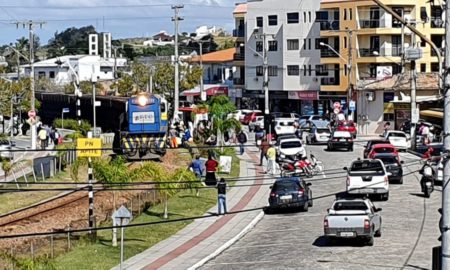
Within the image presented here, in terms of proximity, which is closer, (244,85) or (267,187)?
(267,187)

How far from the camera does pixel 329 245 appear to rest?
31.8 m

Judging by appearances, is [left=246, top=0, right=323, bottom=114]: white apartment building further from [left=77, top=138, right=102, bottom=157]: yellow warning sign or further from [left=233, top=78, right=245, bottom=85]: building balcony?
[left=77, top=138, right=102, bottom=157]: yellow warning sign

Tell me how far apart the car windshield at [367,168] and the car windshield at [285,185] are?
300 cm

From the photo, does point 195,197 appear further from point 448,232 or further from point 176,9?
point 176,9

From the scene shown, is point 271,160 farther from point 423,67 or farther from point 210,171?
point 423,67

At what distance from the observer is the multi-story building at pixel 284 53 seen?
9831 centimetres

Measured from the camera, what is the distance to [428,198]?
42500 mm

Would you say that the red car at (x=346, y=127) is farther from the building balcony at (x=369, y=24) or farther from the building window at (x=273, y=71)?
the building window at (x=273, y=71)

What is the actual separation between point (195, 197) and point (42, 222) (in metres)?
8.69

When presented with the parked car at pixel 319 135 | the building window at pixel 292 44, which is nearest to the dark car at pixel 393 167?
the parked car at pixel 319 135

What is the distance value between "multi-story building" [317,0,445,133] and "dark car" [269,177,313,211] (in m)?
43.8

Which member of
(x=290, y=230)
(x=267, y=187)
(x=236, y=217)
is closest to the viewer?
(x=290, y=230)

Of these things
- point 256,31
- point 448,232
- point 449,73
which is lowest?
point 448,232

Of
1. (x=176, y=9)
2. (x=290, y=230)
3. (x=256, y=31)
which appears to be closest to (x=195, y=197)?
(x=290, y=230)
